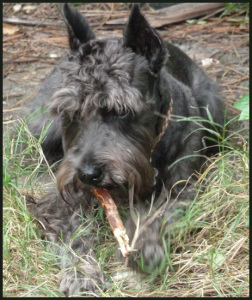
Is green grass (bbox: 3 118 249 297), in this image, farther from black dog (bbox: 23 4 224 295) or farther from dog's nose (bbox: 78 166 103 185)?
dog's nose (bbox: 78 166 103 185)

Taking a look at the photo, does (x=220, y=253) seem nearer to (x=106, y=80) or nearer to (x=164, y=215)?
(x=164, y=215)

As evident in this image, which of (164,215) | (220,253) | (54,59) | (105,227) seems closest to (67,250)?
(105,227)

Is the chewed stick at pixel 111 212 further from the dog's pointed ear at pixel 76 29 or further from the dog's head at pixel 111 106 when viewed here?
the dog's pointed ear at pixel 76 29

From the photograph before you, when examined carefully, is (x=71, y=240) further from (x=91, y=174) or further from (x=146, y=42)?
(x=146, y=42)

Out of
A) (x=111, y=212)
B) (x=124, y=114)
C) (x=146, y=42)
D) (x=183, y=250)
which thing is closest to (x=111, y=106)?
(x=124, y=114)

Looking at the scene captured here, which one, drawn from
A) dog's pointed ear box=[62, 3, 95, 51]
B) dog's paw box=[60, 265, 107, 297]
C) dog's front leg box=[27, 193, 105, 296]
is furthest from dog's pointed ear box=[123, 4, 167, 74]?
dog's paw box=[60, 265, 107, 297]

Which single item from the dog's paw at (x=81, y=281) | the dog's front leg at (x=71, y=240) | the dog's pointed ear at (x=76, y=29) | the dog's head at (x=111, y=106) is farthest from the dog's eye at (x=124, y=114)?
the dog's paw at (x=81, y=281)
